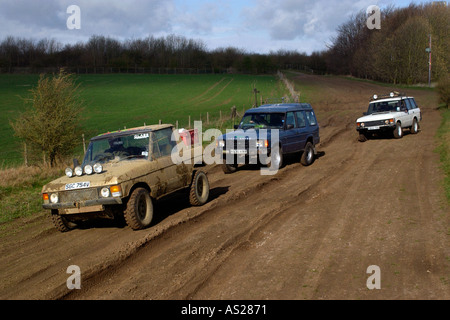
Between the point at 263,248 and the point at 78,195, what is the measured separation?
3408 millimetres

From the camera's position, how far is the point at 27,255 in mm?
7363

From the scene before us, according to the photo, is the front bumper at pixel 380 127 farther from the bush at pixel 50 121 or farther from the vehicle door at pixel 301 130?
the bush at pixel 50 121

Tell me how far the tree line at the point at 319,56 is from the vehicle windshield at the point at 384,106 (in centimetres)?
4654

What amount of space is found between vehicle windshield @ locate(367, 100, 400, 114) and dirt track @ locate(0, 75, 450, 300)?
29.4 feet

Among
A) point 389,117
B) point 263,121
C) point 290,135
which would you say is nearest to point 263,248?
point 290,135

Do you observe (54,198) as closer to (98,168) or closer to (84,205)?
(84,205)

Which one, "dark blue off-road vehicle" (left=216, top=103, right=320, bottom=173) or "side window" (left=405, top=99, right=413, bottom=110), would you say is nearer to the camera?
"dark blue off-road vehicle" (left=216, top=103, right=320, bottom=173)

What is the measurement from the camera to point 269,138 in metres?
13.6

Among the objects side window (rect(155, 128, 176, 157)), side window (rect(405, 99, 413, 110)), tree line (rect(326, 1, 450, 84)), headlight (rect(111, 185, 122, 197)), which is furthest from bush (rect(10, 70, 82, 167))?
tree line (rect(326, 1, 450, 84))

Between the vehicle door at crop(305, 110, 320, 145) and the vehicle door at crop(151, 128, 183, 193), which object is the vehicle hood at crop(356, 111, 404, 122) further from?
the vehicle door at crop(151, 128, 183, 193)

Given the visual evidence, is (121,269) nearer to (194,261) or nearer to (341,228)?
(194,261)

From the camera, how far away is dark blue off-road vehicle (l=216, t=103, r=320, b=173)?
13.6 m

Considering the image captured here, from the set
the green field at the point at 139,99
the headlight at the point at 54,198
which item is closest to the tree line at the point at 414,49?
the green field at the point at 139,99

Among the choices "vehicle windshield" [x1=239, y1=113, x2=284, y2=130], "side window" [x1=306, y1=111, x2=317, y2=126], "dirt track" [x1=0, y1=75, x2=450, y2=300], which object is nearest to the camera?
"dirt track" [x1=0, y1=75, x2=450, y2=300]
